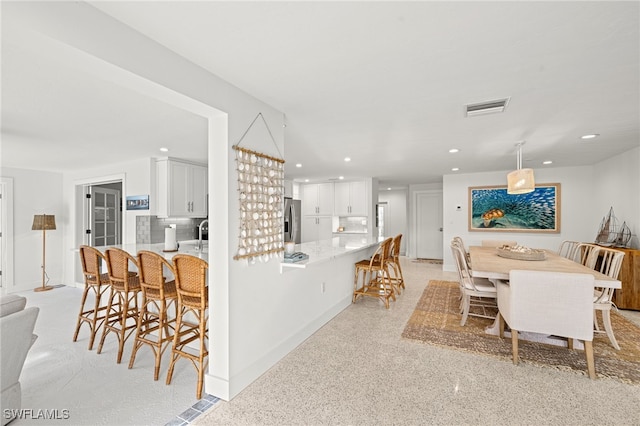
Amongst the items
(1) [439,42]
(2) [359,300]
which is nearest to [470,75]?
(1) [439,42]

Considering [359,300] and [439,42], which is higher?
[439,42]

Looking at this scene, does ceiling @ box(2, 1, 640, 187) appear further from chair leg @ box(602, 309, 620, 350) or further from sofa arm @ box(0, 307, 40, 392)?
chair leg @ box(602, 309, 620, 350)

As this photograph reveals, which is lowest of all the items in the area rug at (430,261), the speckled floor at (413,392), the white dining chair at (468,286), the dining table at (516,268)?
the area rug at (430,261)

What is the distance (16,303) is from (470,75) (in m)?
3.44

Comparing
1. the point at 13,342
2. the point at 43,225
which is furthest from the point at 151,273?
the point at 43,225

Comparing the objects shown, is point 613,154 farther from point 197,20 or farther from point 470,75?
point 197,20

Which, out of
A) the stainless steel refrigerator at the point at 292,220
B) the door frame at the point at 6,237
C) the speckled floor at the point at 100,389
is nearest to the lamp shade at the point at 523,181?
the speckled floor at the point at 100,389

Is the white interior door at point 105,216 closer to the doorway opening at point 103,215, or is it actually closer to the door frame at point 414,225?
the doorway opening at point 103,215

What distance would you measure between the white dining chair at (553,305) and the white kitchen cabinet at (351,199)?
4605mm

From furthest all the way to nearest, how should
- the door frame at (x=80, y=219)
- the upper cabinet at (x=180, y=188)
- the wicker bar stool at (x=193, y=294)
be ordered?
the door frame at (x=80, y=219)
the upper cabinet at (x=180, y=188)
the wicker bar stool at (x=193, y=294)

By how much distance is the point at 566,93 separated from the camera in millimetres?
2213

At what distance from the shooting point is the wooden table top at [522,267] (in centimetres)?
261

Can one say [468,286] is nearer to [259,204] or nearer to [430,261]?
[259,204]

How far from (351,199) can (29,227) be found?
21.4 feet
